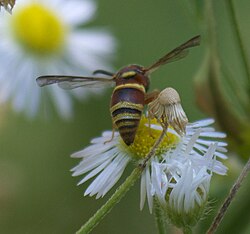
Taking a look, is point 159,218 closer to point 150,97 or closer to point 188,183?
point 188,183

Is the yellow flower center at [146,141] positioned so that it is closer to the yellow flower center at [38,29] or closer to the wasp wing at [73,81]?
the wasp wing at [73,81]

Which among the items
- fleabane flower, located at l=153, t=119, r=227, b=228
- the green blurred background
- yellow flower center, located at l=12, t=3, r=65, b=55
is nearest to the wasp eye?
fleabane flower, located at l=153, t=119, r=227, b=228

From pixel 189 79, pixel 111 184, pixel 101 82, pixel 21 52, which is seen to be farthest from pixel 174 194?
pixel 189 79

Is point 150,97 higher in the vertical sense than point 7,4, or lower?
lower

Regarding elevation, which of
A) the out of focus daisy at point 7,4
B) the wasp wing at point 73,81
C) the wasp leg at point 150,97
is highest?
the out of focus daisy at point 7,4

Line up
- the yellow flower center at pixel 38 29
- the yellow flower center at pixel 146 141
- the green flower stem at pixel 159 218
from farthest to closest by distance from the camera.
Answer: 1. the yellow flower center at pixel 38 29
2. the yellow flower center at pixel 146 141
3. the green flower stem at pixel 159 218

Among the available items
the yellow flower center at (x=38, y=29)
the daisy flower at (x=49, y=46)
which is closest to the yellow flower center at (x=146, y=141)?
the daisy flower at (x=49, y=46)

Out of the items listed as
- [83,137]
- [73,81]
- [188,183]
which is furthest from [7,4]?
[83,137]

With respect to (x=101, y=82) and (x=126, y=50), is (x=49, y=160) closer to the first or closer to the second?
(x=126, y=50)

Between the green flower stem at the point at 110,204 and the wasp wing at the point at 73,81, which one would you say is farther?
the wasp wing at the point at 73,81
